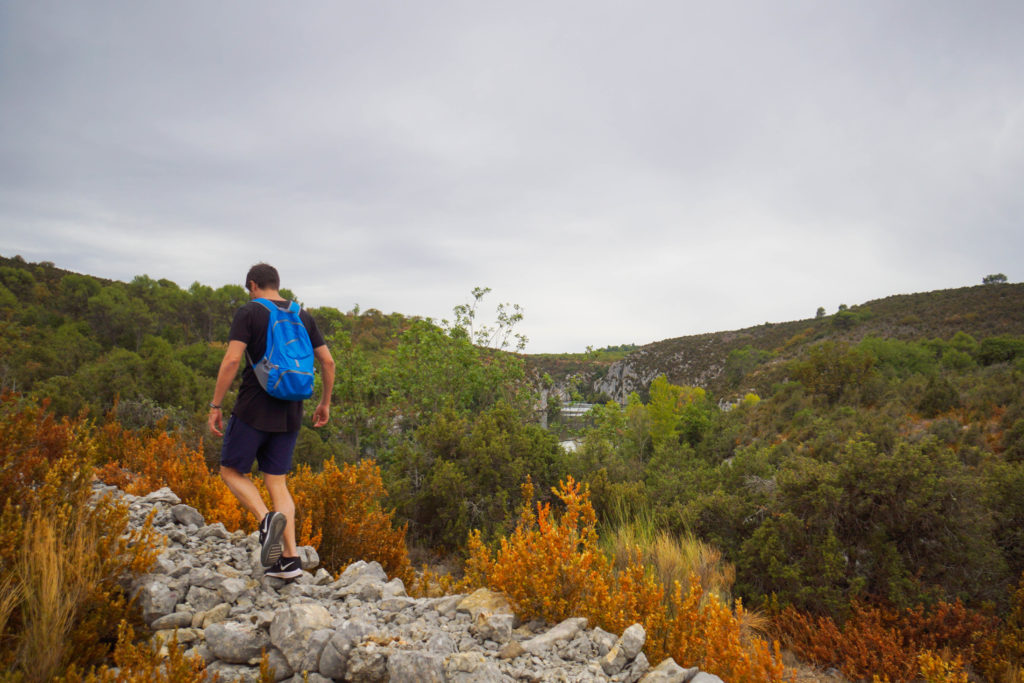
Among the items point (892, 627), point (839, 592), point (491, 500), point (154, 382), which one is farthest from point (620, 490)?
point (154, 382)

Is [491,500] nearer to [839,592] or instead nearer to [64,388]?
[839,592]

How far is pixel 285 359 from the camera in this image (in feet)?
10.2

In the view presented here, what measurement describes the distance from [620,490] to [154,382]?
50.3ft

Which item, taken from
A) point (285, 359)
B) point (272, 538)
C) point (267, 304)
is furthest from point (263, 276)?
point (272, 538)

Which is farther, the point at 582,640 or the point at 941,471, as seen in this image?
the point at 941,471

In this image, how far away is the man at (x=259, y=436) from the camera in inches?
120

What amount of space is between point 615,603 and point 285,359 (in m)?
2.47

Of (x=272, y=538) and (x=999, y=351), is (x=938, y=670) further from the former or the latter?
(x=999, y=351)

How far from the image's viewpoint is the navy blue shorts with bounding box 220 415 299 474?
3.17m

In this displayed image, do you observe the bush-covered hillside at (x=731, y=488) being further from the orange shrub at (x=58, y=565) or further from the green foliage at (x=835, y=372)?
the orange shrub at (x=58, y=565)

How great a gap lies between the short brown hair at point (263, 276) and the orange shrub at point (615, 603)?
8.04 ft

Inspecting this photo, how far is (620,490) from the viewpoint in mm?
Result: 6582

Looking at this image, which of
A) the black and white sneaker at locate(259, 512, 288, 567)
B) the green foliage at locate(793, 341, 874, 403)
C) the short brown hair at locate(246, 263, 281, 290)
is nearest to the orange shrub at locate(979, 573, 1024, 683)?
the black and white sneaker at locate(259, 512, 288, 567)

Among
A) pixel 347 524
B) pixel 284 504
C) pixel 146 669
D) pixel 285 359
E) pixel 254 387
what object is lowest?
pixel 347 524
